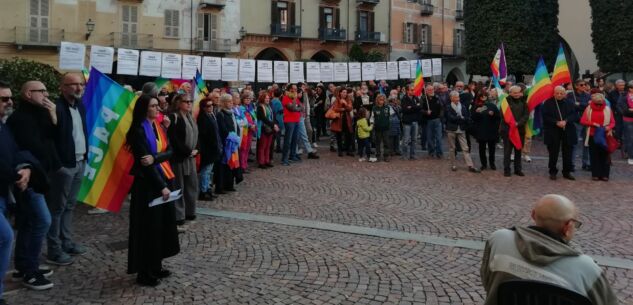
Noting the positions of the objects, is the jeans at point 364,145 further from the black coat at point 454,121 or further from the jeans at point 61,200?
the jeans at point 61,200

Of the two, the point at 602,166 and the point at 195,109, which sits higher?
the point at 195,109

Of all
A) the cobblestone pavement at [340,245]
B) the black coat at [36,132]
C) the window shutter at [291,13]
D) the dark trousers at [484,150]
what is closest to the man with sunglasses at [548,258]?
the cobblestone pavement at [340,245]

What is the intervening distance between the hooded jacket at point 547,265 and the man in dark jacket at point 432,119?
10.9 m

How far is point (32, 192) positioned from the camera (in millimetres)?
4621

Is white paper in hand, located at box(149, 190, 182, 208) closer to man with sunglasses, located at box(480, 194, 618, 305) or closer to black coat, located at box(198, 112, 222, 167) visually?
man with sunglasses, located at box(480, 194, 618, 305)

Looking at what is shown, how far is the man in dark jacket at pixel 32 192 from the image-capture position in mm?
4656

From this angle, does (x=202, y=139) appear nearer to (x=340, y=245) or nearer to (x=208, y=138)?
(x=208, y=138)

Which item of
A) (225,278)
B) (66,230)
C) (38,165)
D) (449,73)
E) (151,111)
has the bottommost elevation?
(225,278)

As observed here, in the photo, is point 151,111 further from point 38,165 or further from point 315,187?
point 315,187

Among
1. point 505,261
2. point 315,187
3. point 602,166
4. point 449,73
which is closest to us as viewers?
point 505,261

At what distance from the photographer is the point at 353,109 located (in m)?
14.0

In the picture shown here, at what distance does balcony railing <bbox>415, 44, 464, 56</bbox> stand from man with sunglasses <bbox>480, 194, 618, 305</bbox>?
4413 cm

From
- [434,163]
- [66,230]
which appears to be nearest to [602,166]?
[434,163]

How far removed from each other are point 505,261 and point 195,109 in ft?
21.2
